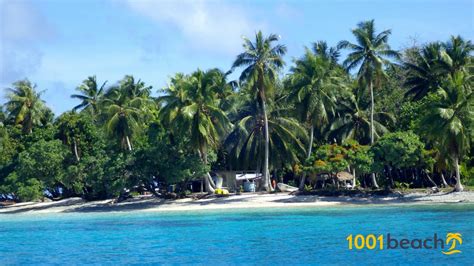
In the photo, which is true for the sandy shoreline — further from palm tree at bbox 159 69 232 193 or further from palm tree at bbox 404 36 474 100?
palm tree at bbox 404 36 474 100

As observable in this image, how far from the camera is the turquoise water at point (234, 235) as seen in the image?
64.3ft

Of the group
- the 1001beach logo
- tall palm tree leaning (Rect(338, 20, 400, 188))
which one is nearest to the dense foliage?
tall palm tree leaning (Rect(338, 20, 400, 188))

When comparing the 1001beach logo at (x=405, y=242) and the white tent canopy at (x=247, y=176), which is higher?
the white tent canopy at (x=247, y=176)

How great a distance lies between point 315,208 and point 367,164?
18.2 ft

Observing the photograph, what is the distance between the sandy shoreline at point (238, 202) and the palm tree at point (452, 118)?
120 inches

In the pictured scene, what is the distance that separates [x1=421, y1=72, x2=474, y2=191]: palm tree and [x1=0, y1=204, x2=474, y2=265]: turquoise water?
4895 millimetres

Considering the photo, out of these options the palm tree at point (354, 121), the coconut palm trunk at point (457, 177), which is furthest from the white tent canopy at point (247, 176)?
the coconut palm trunk at point (457, 177)

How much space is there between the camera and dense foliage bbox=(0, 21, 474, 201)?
41.7 metres

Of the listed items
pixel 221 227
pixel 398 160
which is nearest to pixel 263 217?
pixel 221 227

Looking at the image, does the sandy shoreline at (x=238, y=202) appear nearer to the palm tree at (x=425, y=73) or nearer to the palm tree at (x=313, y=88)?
the palm tree at (x=313, y=88)

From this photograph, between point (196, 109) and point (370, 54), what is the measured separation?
42.5ft

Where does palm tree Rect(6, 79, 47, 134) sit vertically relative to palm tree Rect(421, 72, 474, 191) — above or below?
above

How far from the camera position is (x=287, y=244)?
2250 cm

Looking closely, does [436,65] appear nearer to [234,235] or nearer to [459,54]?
[459,54]
